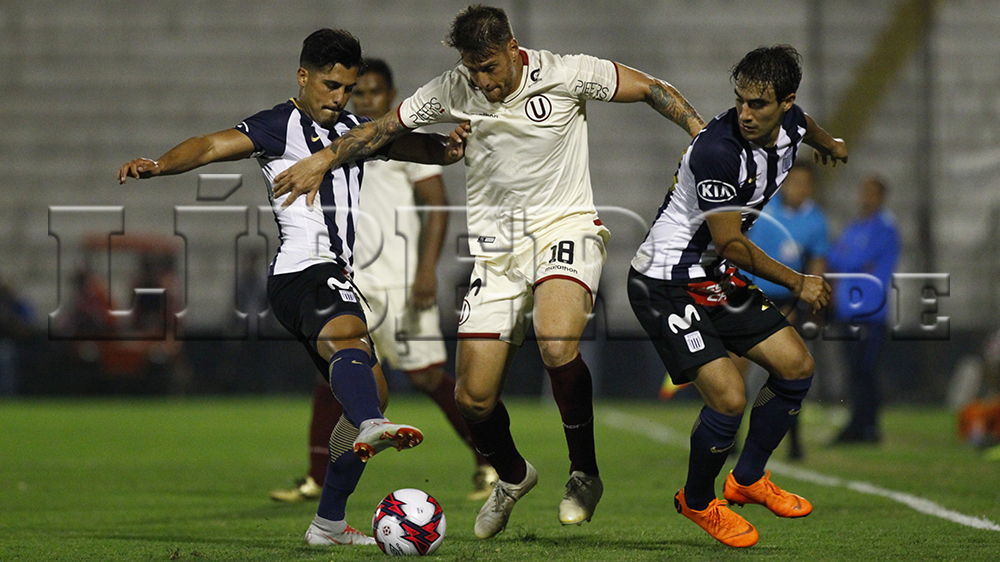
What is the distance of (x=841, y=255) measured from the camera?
10516 mm

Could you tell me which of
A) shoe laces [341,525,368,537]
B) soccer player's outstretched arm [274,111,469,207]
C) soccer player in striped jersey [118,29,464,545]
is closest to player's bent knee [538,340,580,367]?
soccer player in striped jersey [118,29,464,545]

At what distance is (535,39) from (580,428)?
12.1 metres

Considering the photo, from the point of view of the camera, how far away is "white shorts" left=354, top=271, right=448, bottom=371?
22.3ft

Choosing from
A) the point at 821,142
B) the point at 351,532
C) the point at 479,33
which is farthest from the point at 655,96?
the point at 351,532

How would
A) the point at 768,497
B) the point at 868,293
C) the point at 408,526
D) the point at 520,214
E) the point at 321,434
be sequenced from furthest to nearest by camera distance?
the point at 868,293
the point at 321,434
the point at 520,214
the point at 768,497
the point at 408,526

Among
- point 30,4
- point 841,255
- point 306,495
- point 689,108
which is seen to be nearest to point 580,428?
point 689,108

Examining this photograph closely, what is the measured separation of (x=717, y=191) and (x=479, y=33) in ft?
3.78

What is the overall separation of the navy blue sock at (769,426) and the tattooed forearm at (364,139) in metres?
1.91

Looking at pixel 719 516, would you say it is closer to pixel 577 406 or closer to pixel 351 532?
pixel 577 406

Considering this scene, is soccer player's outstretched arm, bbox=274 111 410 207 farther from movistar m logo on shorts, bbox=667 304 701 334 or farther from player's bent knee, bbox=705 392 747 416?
player's bent knee, bbox=705 392 747 416

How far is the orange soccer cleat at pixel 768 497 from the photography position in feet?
15.8

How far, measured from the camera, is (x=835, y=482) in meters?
7.14

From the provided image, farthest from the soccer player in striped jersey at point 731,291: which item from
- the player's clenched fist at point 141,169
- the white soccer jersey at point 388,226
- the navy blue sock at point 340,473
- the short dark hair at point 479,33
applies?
the white soccer jersey at point 388,226

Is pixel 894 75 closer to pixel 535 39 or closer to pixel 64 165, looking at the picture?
pixel 535 39
